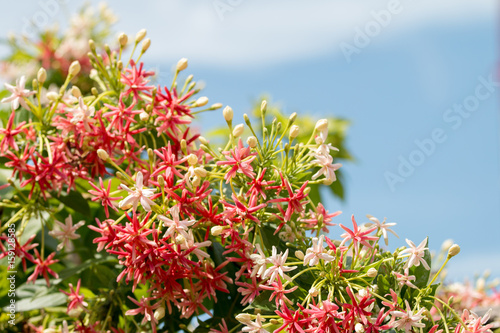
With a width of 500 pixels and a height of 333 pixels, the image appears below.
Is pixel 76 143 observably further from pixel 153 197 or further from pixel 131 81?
pixel 153 197

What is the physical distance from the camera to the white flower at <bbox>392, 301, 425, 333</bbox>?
117 centimetres

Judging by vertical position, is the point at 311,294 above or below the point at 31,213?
below

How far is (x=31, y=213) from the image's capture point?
170 cm

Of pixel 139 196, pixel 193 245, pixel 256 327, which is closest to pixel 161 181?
pixel 139 196

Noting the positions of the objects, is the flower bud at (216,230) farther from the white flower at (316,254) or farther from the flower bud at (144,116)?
the flower bud at (144,116)

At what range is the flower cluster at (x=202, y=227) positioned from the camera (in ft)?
4.01

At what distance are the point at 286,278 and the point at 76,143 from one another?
0.74m

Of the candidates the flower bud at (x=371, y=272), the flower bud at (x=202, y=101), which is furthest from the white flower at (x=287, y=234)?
the flower bud at (x=202, y=101)

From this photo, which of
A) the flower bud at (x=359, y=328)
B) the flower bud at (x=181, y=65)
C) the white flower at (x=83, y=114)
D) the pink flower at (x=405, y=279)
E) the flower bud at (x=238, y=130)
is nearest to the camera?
the flower bud at (x=359, y=328)

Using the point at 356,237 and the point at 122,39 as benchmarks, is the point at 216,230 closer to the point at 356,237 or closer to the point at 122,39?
the point at 356,237

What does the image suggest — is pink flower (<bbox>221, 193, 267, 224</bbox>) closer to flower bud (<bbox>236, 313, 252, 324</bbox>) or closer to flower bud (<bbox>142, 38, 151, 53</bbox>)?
flower bud (<bbox>236, 313, 252, 324</bbox>)

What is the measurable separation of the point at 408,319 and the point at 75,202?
3.45ft

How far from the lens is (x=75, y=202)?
169cm

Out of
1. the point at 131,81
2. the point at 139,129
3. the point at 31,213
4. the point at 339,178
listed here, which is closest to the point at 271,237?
the point at 139,129
